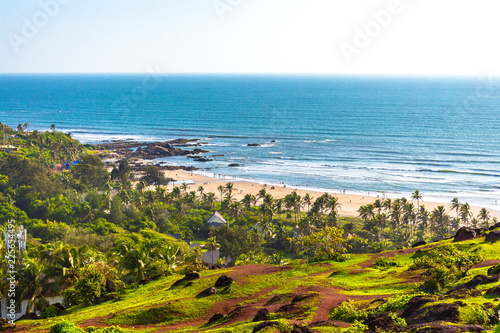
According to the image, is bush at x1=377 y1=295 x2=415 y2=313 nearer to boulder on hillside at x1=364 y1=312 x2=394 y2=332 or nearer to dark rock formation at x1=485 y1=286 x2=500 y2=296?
boulder on hillside at x1=364 y1=312 x2=394 y2=332

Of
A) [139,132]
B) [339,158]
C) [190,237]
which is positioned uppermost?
[139,132]

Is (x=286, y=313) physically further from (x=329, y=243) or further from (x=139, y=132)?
(x=139, y=132)

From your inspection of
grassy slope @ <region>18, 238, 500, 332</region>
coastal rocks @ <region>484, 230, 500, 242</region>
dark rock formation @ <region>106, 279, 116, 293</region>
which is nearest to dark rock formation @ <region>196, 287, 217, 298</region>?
grassy slope @ <region>18, 238, 500, 332</region>

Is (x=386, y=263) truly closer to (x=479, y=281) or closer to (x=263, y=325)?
(x=479, y=281)

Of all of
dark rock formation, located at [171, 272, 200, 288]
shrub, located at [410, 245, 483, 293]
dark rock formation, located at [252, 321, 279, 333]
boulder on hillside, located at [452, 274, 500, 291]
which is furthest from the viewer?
dark rock formation, located at [171, 272, 200, 288]

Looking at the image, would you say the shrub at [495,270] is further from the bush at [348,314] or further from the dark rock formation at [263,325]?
the dark rock formation at [263,325]

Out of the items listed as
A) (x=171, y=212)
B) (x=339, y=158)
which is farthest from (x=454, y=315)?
(x=339, y=158)
